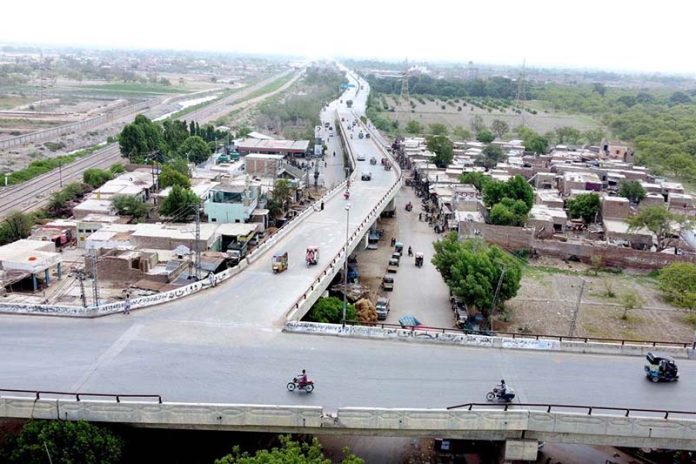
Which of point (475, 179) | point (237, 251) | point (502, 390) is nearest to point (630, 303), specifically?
point (502, 390)

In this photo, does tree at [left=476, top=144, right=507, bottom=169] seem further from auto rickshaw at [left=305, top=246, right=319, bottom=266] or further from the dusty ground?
auto rickshaw at [left=305, top=246, right=319, bottom=266]

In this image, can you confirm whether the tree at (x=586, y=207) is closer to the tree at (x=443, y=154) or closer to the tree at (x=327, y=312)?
the tree at (x=443, y=154)

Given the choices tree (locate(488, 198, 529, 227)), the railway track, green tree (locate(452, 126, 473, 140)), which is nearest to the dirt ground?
tree (locate(488, 198, 529, 227))

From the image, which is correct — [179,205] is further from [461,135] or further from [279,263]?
[461,135]

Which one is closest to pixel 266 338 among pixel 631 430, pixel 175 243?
pixel 631 430

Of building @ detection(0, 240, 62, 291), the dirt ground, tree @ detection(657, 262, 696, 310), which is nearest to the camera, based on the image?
building @ detection(0, 240, 62, 291)
